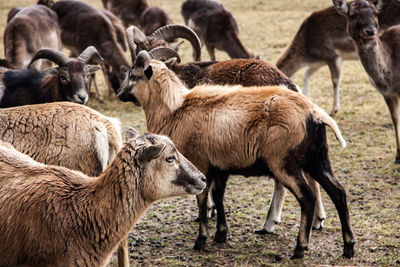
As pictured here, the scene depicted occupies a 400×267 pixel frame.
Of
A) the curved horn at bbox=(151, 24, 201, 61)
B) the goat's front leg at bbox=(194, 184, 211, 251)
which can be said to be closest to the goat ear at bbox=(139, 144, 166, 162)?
the goat's front leg at bbox=(194, 184, 211, 251)

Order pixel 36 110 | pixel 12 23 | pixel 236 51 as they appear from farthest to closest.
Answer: pixel 236 51
pixel 12 23
pixel 36 110

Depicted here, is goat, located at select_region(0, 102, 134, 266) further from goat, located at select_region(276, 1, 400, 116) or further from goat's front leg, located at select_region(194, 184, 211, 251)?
goat, located at select_region(276, 1, 400, 116)

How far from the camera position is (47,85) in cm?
688

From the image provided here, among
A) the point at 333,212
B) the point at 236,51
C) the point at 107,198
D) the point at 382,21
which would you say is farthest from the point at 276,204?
the point at 236,51

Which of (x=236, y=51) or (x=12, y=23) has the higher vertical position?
(x=12, y=23)

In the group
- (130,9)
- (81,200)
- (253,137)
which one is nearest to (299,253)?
(253,137)

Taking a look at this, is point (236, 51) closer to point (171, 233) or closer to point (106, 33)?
point (106, 33)

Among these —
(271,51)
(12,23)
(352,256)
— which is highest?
(12,23)

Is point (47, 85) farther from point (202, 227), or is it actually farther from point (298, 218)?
point (298, 218)

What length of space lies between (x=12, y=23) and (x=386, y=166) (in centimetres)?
750

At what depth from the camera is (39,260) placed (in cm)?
376

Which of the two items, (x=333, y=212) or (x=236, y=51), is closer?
(x=333, y=212)

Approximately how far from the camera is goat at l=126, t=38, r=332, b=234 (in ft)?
19.0

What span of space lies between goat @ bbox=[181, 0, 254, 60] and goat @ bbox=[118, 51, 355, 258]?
6.59m
